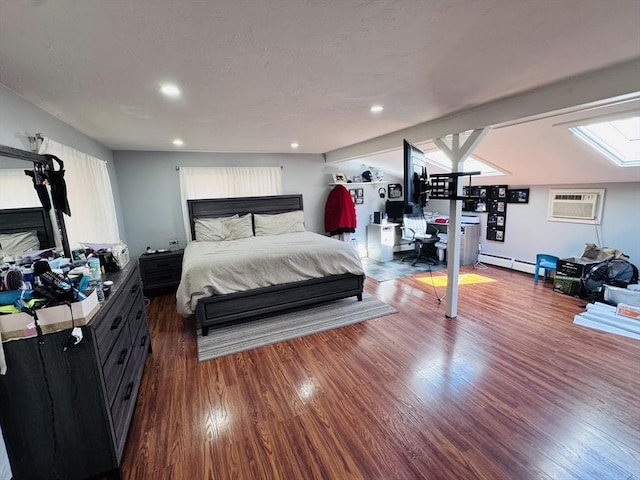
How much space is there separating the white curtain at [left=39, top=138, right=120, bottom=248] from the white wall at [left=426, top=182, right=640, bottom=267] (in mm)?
5916

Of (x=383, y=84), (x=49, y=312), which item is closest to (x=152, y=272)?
(x=49, y=312)

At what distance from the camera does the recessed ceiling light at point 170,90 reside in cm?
182

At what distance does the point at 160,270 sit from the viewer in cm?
411

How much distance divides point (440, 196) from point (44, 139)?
11.3 feet

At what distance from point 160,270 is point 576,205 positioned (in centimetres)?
617

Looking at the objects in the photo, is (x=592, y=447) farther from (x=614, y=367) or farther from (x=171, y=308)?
(x=171, y=308)

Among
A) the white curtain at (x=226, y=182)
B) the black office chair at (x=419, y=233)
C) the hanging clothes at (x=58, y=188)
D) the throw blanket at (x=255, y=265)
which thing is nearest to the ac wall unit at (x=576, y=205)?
the black office chair at (x=419, y=233)

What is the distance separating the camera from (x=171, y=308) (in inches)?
145

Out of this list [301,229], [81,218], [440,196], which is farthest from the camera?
[301,229]

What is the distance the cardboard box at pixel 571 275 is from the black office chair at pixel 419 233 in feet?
6.14

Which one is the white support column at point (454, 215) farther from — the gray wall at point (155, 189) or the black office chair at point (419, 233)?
the gray wall at point (155, 189)

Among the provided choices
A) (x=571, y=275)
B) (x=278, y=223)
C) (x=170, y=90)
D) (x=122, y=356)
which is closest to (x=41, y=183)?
(x=170, y=90)

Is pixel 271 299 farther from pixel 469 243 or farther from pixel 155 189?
pixel 469 243

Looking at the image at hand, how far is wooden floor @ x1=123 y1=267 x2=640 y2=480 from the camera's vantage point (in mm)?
1485
